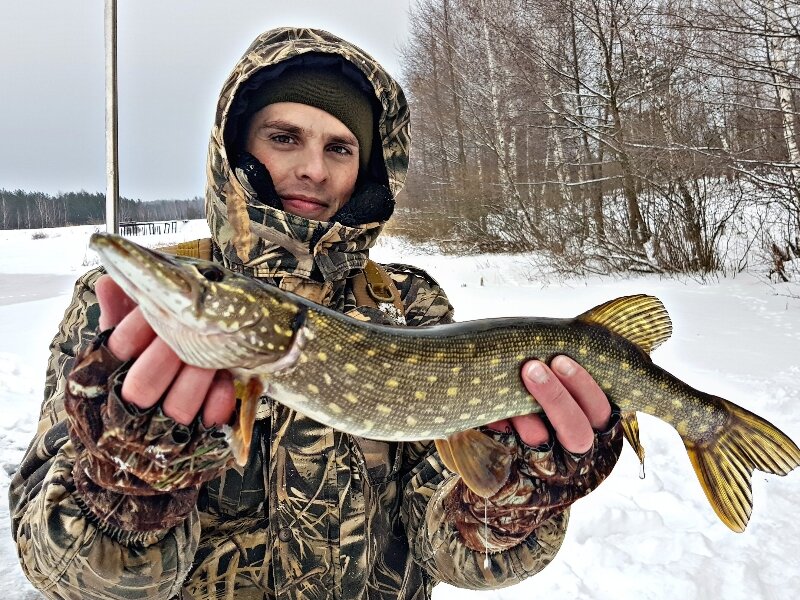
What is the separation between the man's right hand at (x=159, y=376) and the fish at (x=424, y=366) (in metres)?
0.03

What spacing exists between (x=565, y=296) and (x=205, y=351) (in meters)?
6.23

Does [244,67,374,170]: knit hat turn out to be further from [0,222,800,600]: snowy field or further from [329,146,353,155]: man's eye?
[0,222,800,600]: snowy field

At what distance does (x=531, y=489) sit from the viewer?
130cm

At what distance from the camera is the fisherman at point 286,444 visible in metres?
1.02

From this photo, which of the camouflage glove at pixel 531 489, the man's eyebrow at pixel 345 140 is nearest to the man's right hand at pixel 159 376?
the camouflage glove at pixel 531 489

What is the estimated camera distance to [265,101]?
5.37ft

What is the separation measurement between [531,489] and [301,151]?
1.11 meters

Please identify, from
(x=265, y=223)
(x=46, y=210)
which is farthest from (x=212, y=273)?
(x=46, y=210)

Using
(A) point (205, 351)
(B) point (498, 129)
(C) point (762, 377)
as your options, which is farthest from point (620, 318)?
(B) point (498, 129)

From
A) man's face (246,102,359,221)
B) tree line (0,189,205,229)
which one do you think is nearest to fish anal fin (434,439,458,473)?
man's face (246,102,359,221)

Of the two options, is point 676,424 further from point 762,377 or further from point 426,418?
point 762,377

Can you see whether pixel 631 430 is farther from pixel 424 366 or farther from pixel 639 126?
pixel 639 126

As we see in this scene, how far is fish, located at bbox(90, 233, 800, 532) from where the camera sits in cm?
100

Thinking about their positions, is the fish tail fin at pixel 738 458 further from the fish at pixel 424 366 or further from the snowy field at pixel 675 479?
the snowy field at pixel 675 479
